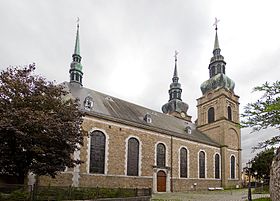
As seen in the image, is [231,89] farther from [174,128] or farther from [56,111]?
[56,111]

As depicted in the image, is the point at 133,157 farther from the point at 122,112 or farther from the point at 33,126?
the point at 33,126

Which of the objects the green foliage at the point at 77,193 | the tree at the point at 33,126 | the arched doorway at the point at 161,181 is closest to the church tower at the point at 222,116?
the arched doorway at the point at 161,181

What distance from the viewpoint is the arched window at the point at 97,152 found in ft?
69.8

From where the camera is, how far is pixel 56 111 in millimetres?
12391

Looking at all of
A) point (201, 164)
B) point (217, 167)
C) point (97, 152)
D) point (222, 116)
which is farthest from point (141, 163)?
point (222, 116)

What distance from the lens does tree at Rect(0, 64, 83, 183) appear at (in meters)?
10.8

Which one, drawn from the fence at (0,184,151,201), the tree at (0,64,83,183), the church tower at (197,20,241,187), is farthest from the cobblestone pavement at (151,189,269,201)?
the church tower at (197,20,241,187)

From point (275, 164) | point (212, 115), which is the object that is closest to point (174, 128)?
point (212, 115)

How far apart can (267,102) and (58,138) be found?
858 cm

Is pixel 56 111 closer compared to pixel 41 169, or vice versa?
pixel 41 169

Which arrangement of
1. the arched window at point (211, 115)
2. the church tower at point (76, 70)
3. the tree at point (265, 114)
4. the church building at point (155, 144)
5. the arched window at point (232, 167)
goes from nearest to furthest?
the tree at point (265, 114) < the church building at point (155, 144) < the church tower at point (76, 70) < the arched window at point (232, 167) < the arched window at point (211, 115)

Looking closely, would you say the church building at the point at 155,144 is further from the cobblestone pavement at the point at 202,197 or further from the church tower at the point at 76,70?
the cobblestone pavement at the point at 202,197

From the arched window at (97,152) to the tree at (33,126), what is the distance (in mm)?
8598

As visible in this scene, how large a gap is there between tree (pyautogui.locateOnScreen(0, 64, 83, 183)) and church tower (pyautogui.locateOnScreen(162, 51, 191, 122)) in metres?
33.0
